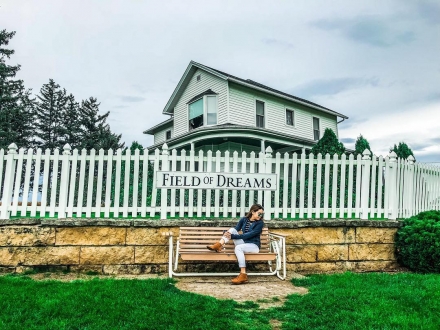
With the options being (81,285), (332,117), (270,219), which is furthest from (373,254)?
(332,117)

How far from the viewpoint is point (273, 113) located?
2166 cm

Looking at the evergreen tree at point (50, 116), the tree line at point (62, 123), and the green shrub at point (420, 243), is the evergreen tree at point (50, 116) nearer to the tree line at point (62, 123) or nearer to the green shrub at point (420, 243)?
the tree line at point (62, 123)

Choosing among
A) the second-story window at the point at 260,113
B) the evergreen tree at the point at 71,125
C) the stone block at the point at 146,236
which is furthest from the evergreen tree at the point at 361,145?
the evergreen tree at the point at 71,125

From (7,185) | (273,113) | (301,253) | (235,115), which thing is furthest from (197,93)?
(301,253)

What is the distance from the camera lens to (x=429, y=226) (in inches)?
261

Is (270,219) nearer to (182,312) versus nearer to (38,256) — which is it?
(182,312)

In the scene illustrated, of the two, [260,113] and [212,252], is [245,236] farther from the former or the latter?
[260,113]

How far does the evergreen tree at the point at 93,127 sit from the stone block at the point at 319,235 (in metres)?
30.7

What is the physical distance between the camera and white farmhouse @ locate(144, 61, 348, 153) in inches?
757

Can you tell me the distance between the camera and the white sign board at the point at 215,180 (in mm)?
6855

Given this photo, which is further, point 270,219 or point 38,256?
point 270,219

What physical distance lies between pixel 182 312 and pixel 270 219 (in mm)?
3363

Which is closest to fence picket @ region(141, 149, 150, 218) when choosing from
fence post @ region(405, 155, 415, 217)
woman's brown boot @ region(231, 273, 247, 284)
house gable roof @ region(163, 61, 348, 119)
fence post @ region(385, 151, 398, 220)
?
woman's brown boot @ region(231, 273, 247, 284)

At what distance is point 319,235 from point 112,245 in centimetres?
366
